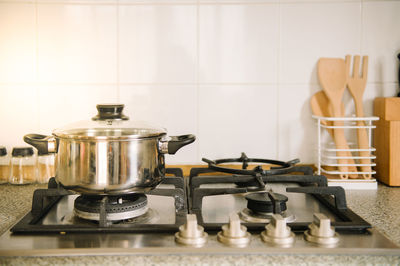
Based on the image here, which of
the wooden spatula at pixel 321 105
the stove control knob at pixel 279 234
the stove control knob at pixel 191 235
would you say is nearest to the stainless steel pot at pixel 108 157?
the stove control knob at pixel 191 235

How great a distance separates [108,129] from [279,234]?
0.39 m

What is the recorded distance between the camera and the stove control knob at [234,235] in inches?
30.3

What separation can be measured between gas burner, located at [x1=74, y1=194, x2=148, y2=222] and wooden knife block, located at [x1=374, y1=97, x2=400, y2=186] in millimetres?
765

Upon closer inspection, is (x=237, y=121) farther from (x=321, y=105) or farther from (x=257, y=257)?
(x=257, y=257)

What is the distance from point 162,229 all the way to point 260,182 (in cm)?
32

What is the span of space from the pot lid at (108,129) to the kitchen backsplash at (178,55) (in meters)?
0.42

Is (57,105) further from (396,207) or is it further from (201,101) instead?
(396,207)

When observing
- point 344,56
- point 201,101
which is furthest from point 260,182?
point 344,56

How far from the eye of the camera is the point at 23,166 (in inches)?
52.4

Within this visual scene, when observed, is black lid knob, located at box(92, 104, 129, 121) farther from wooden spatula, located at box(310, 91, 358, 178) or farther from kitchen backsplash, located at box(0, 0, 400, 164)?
wooden spatula, located at box(310, 91, 358, 178)

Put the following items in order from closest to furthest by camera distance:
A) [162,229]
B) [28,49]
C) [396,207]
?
[162,229] < [396,207] < [28,49]

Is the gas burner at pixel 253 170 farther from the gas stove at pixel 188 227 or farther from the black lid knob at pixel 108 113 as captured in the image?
the black lid knob at pixel 108 113

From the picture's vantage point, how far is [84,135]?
2.82 ft

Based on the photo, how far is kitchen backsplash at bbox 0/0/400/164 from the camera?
136cm
